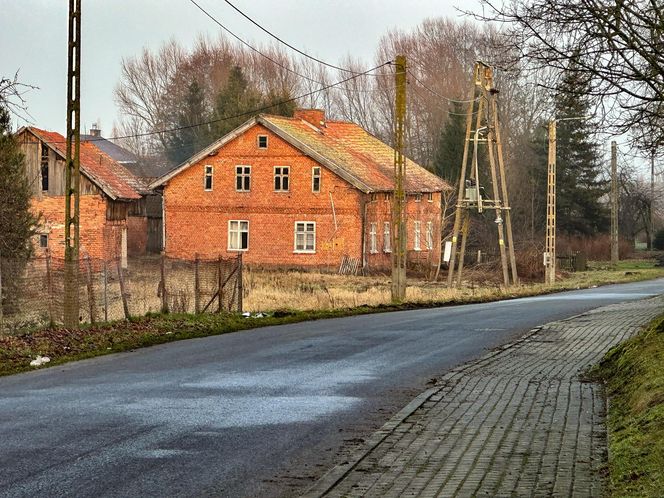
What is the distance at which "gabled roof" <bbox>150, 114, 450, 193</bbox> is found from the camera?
5788 centimetres

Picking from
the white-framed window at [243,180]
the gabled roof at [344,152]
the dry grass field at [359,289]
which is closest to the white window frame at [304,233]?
the dry grass field at [359,289]

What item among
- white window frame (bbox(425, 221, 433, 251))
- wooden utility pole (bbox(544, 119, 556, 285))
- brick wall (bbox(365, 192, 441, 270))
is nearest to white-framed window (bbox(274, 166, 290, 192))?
brick wall (bbox(365, 192, 441, 270))

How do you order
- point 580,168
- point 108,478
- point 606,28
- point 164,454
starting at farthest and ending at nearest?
point 580,168 → point 606,28 → point 164,454 → point 108,478

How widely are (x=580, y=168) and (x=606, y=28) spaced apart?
74.5m

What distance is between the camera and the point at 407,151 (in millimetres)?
89000

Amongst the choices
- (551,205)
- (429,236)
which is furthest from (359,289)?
(429,236)

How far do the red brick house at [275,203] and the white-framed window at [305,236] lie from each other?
5 centimetres

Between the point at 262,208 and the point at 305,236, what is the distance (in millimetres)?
2816

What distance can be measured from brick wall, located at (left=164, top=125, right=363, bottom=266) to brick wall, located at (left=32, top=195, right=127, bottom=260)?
5.04m

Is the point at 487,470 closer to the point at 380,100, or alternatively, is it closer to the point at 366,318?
the point at 366,318

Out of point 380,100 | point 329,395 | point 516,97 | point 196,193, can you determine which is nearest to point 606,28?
point 329,395

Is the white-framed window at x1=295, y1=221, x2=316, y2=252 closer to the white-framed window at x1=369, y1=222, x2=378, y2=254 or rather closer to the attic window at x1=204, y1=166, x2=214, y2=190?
the white-framed window at x1=369, y1=222, x2=378, y2=254

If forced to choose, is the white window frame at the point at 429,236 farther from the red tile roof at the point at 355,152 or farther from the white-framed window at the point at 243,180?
the white-framed window at the point at 243,180

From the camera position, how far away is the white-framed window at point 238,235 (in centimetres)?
5916
